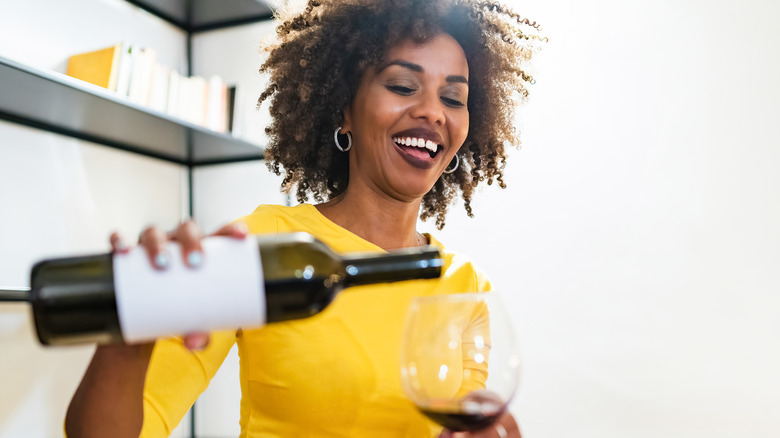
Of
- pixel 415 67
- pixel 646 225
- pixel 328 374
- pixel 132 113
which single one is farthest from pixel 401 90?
pixel 646 225

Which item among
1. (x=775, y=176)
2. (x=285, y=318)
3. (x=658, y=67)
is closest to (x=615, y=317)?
(x=775, y=176)

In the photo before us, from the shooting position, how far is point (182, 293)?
59 cm

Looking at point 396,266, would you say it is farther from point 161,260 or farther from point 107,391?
point 107,391

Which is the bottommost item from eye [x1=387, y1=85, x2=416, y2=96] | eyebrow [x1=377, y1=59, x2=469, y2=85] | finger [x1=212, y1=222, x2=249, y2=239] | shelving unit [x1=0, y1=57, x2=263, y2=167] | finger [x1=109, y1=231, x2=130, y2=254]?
finger [x1=109, y1=231, x2=130, y2=254]

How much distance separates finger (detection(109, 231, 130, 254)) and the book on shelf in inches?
71.1

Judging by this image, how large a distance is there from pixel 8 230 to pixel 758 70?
2.69 m

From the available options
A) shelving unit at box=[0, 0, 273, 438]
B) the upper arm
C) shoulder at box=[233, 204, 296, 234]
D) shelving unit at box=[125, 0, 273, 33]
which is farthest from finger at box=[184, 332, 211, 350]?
shelving unit at box=[125, 0, 273, 33]

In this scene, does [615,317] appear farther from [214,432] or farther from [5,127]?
[5,127]

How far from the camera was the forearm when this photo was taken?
798 millimetres

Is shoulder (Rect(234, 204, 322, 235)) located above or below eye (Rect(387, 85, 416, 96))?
below

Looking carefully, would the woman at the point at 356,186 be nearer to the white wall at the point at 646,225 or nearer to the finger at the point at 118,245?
the finger at the point at 118,245

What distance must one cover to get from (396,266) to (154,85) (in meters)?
2.07

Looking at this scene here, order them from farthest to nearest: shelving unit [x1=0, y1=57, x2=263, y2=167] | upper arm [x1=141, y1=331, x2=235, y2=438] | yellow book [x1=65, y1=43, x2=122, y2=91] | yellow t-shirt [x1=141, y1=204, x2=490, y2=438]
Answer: yellow book [x1=65, y1=43, x2=122, y2=91], shelving unit [x1=0, y1=57, x2=263, y2=167], yellow t-shirt [x1=141, y1=204, x2=490, y2=438], upper arm [x1=141, y1=331, x2=235, y2=438]

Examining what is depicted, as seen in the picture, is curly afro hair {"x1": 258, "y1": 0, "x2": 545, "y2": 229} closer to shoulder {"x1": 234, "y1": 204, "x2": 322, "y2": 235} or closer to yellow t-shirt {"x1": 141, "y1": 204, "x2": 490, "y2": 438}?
shoulder {"x1": 234, "y1": 204, "x2": 322, "y2": 235}
